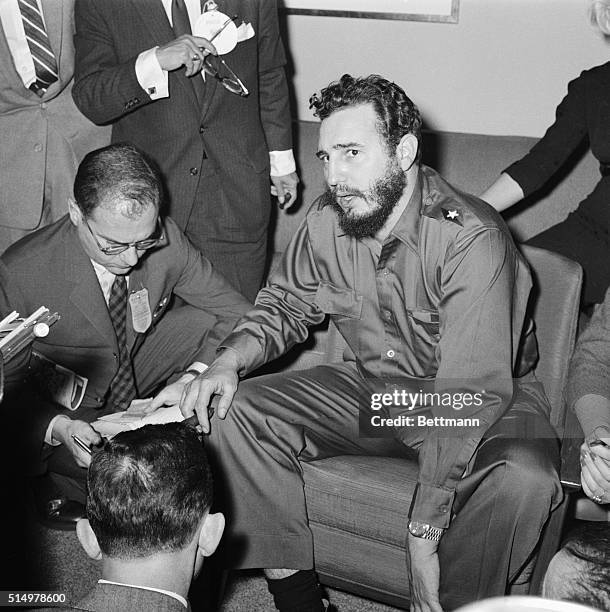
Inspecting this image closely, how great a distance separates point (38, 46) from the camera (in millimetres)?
2615

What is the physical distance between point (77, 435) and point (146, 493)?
84 cm

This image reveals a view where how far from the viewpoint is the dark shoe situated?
2432 mm

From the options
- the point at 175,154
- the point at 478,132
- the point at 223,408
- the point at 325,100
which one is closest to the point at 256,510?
the point at 223,408

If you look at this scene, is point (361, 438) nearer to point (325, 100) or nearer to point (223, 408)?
point (223, 408)

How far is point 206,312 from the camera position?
2529 mm

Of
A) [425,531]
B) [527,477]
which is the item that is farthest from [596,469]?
[425,531]

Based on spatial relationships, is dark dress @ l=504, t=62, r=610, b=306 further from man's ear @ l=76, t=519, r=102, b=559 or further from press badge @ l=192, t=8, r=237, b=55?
man's ear @ l=76, t=519, r=102, b=559

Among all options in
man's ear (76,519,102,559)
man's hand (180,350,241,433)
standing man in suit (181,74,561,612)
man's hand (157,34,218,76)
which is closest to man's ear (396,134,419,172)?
standing man in suit (181,74,561,612)

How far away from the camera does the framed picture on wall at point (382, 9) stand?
10.9 ft

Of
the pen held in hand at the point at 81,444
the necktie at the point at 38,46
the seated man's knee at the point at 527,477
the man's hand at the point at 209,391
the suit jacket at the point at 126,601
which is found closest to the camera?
the suit jacket at the point at 126,601

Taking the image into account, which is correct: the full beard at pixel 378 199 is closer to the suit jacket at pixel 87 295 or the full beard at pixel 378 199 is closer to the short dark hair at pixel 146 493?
the suit jacket at pixel 87 295

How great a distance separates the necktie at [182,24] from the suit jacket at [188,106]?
0.02 metres

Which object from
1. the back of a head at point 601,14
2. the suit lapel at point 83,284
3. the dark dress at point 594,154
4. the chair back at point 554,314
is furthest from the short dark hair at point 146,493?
the back of a head at point 601,14

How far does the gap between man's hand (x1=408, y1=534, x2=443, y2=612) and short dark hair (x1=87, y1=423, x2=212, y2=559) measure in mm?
573
